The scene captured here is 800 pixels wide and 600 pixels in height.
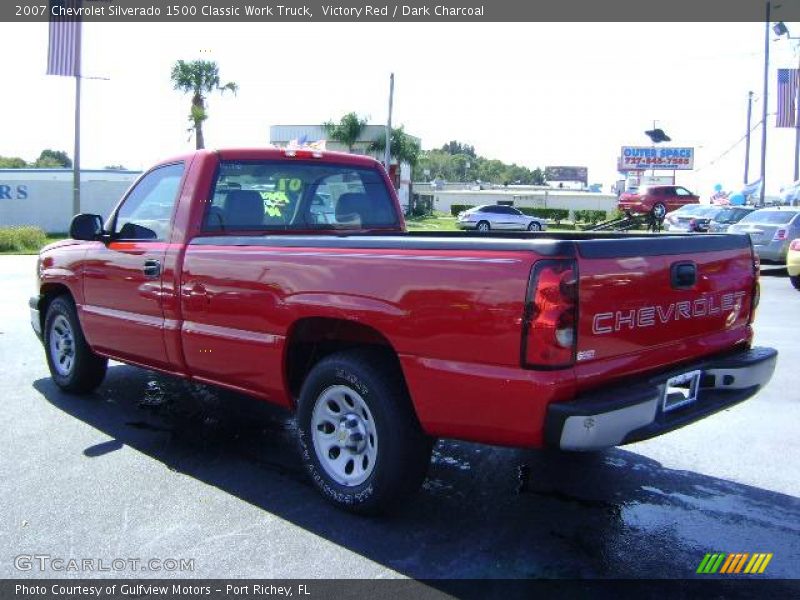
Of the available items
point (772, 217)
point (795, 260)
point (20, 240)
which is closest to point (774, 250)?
point (772, 217)

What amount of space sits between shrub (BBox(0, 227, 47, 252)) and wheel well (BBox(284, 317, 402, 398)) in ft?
79.7

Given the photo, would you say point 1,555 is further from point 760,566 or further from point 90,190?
point 90,190

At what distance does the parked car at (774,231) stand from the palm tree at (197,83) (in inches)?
1200

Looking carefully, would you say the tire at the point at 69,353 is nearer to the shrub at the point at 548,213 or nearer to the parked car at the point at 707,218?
the parked car at the point at 707,218

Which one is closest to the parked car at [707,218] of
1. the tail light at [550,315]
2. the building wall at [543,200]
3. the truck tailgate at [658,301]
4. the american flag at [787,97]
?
the american flag at [787,97]

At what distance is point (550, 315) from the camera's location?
3.19 m

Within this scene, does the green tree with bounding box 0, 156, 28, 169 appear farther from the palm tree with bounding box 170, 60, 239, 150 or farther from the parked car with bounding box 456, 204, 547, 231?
the parked car with bounding box 456, 204, 547, 231

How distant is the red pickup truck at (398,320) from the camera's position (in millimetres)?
3266

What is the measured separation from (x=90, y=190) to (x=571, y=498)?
38.9 meters

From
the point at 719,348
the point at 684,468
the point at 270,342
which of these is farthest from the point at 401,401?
the point at 684,468

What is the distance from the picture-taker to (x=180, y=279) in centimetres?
487

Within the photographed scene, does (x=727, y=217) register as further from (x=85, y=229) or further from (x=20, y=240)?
(x=20, y=240)

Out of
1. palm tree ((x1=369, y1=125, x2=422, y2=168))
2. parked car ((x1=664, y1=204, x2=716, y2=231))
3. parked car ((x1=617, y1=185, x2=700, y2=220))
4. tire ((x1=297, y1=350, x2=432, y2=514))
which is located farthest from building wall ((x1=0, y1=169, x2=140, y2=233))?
tire ((x1=297, y1=350, x2=432, y2=514))

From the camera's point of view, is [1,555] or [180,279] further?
[180,279]
